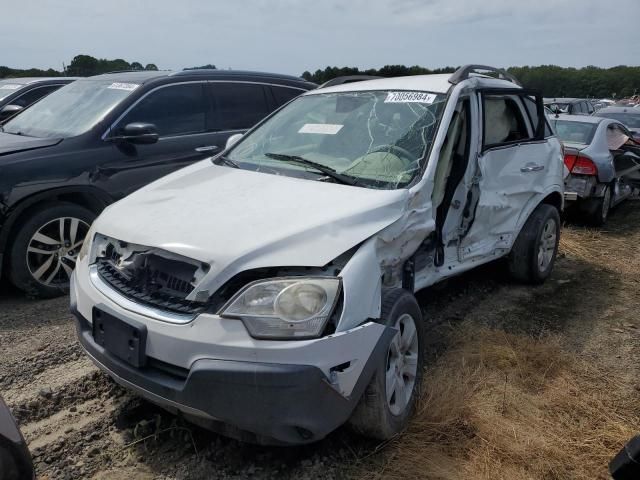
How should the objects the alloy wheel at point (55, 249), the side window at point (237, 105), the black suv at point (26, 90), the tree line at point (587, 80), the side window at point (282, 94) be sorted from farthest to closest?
the tree line at point (587, 80)
the black suv at point (26, 90)
the side window at point (282, 94)
the side window at point (237, 105)
the alloy wheel at point (55, 249)

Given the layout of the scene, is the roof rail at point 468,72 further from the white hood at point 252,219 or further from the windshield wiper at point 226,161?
the windshield wiper at point 226,161

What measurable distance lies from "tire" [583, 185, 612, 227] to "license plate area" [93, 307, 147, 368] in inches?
277

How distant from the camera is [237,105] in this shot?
6.01 meters

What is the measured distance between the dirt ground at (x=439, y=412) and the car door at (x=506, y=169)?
0.71m

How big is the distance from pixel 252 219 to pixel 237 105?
12.0 feet

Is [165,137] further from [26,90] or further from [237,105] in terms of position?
[26,90]

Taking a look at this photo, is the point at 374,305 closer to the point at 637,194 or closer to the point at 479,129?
the point at 479,129

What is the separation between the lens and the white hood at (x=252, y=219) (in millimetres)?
2418

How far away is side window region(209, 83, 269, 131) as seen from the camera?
584cm

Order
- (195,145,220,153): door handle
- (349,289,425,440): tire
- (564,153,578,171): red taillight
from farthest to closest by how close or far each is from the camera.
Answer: (564,153,578,171): red taillight, (195,145,220,153): door handle, (349,289,425,440): tire

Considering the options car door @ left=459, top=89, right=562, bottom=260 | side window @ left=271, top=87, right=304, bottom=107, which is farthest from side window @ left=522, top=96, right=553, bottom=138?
side window @ left=271, top=87, right=304, bottom=107

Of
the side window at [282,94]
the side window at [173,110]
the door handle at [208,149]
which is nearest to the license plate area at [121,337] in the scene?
the side window at [173,110]

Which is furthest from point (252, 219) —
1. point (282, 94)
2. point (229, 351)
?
point (282, 94)

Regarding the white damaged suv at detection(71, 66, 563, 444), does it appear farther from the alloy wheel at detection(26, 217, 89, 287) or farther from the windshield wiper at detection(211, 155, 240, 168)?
the alloy wheel at detection(26, 217, 89, 287)
